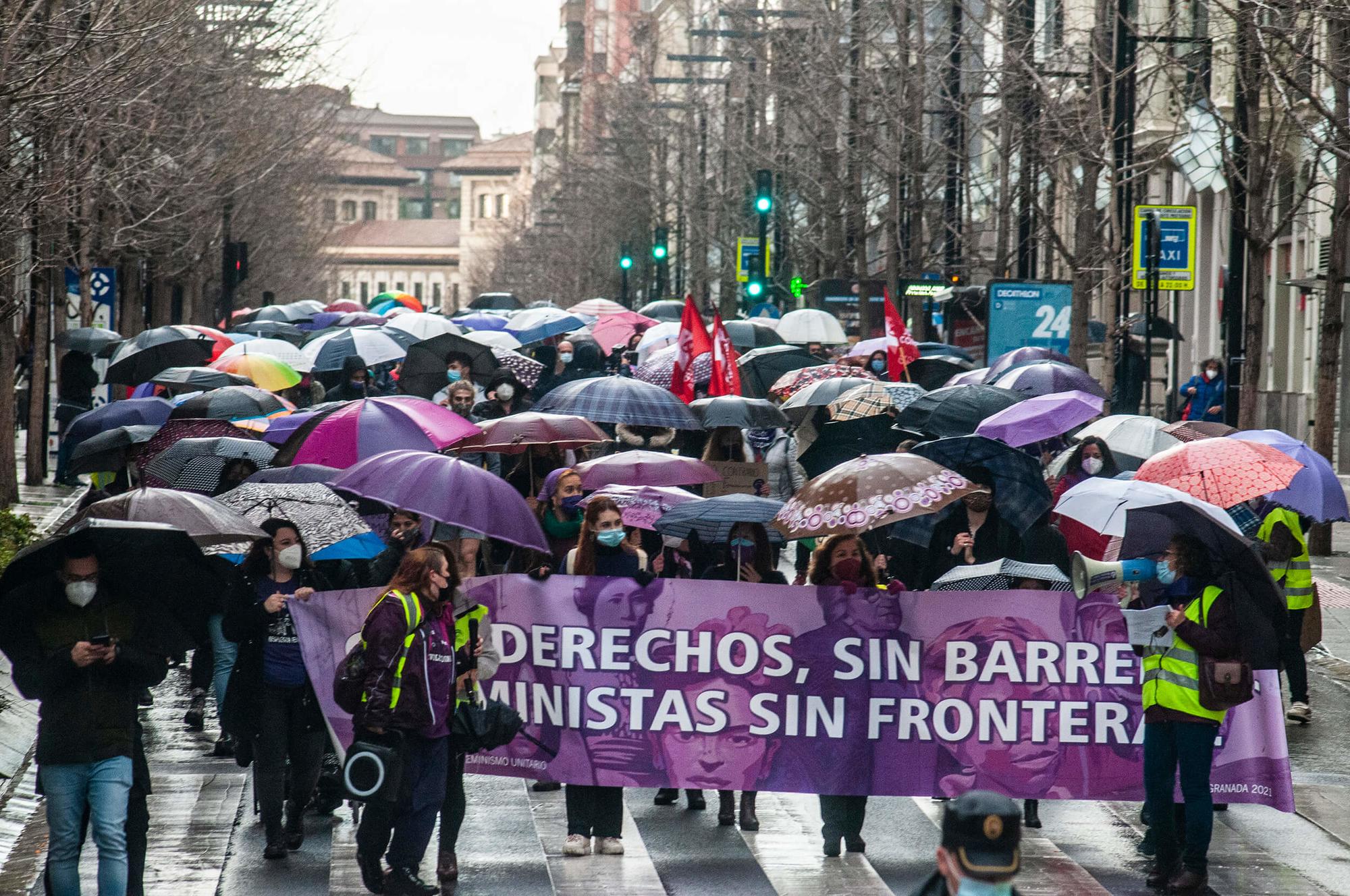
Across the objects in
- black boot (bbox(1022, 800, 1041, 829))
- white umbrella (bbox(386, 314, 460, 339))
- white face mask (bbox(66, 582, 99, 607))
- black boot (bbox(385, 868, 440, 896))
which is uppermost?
white umbrella (bbox(386, 314, 460, 339))

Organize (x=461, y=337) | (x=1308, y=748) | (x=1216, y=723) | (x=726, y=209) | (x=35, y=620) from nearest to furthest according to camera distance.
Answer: (x=35, y=620) → (x=1216, y=723) → (x=1308, y=748) → (x=461, y=337) → (x=726, y=209)

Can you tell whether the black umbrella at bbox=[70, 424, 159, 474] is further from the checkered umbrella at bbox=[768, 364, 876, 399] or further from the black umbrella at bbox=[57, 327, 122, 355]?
the black umbrella at bbox=[57, 327, 122, 355]

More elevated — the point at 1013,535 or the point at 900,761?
the point at 1013,535

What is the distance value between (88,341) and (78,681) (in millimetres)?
19064

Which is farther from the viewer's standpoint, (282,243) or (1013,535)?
(282,243)

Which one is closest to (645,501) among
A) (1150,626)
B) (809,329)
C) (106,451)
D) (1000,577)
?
(1000,577)

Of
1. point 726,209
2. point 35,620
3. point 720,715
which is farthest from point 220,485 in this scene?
point 726,209

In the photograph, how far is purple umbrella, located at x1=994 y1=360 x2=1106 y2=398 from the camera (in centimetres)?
1786

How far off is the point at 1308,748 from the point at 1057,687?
326 centimetres

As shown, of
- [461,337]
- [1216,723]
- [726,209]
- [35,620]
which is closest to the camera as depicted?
[35,620]

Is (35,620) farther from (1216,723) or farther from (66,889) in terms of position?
(1216,723)

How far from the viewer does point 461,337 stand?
74.6 ft

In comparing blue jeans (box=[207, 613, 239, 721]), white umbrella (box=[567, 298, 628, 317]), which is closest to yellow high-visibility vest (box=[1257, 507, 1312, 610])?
blue jeans (box=[207, 613, 239, 721])

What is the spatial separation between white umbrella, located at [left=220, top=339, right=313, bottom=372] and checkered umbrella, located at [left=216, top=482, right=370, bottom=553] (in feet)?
36.2
